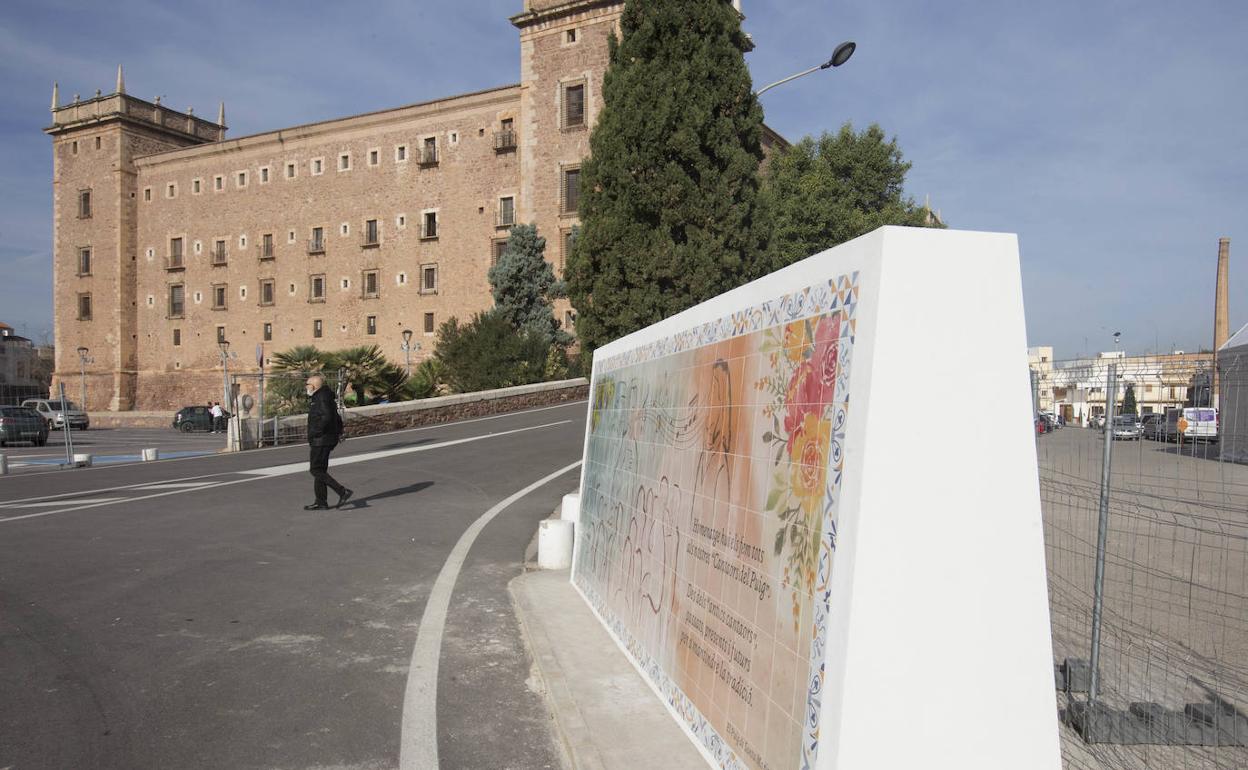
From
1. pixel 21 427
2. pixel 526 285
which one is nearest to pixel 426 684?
pixel 21 427

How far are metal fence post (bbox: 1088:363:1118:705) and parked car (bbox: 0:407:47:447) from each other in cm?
3113

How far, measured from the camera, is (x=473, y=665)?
5.33 metres

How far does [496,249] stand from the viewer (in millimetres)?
48656

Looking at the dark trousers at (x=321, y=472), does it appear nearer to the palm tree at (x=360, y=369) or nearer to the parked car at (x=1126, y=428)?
the parked car at (x=1126, y=428)

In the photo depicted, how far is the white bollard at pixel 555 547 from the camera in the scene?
7.98 meters

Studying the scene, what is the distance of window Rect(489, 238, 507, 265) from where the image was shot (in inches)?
1906

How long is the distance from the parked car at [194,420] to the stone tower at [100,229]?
69.8 feet

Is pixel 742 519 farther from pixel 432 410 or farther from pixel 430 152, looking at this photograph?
pixel 430 152

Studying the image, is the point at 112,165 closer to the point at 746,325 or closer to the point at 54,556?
the point at 54,556

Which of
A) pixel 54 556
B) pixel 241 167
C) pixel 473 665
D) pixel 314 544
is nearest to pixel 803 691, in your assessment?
pixel 473 665

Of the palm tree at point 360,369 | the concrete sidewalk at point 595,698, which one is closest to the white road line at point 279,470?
the palm tree at point 360,369

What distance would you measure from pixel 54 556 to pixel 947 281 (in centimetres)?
885

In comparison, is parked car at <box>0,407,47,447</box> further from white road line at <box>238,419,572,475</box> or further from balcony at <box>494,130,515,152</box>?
balcony at <box>494,130,515,152</box>

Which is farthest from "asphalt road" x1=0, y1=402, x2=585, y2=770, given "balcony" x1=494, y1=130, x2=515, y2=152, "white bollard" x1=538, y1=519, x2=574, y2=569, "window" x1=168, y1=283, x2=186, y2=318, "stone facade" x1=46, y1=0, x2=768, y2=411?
"window" x1=168, y1=283, x2=186, y2=318
